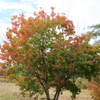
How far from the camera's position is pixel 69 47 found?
9117 millimetres

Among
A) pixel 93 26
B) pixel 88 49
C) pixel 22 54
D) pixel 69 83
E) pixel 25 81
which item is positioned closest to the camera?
pixel 22 54

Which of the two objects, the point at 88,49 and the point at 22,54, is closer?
the point at 22,54

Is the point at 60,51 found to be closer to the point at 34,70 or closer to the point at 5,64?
the point at 34,70

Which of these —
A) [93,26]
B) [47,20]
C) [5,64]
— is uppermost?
[93,26]

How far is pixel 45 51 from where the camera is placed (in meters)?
9.28

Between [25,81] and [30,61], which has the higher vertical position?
[30,61]

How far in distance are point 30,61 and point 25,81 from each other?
2019 mm

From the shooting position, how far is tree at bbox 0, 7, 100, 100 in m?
8.62

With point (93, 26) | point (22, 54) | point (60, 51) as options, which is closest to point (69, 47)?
point (60, 51)

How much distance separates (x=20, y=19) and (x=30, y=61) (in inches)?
102

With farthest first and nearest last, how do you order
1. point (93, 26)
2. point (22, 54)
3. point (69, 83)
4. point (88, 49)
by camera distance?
point (93, 26)
point (69, 83)
point (88, 49)
point (22, 54)

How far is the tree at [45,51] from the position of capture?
862 cm

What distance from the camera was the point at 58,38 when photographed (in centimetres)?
934

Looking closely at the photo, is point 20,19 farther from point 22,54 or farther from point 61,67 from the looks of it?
point 61,67
